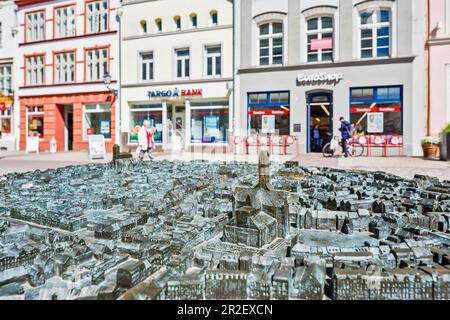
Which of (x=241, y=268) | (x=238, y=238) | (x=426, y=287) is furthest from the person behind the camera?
(x=238, y=238)

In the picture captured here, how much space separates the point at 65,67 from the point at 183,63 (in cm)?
898

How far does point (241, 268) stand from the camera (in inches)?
121

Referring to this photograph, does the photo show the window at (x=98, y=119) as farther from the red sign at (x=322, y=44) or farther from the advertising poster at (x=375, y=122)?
the advertising poster at (x=375, y=122)

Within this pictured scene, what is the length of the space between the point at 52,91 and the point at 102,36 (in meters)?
5.35

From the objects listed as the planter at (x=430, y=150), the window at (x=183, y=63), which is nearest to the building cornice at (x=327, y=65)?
the window at (x=183, y=63)

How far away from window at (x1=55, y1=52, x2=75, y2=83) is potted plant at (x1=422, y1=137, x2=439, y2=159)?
70.8 feet

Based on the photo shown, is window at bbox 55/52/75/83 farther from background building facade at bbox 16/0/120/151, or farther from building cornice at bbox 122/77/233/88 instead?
building cornice at bbox 122/77/233/88

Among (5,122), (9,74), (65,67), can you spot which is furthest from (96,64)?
(5,122)

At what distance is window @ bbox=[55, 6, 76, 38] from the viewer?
25891 millimetres

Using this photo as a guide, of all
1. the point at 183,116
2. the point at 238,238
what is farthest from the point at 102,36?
the point at 238,238

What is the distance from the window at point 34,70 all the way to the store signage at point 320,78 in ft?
60.0

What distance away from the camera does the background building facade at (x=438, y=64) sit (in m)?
18.4

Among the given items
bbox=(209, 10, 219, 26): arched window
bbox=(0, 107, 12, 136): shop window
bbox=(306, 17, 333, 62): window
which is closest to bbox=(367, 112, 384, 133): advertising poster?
bbox=(306, 17, 333, 62): window
